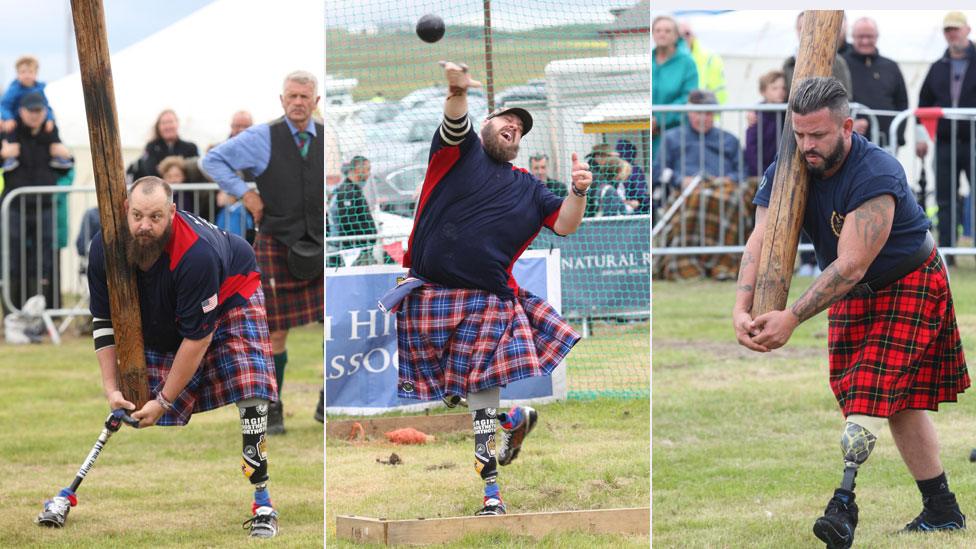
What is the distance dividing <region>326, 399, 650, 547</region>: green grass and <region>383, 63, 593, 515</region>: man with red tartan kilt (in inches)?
8.9

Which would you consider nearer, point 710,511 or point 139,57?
point 710,511

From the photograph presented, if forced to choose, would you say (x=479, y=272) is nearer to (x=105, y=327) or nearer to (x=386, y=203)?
(x=105, y=327)

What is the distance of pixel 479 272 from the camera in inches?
169

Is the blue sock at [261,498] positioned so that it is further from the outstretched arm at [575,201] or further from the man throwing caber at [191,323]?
the outstretched arm at [575,201]

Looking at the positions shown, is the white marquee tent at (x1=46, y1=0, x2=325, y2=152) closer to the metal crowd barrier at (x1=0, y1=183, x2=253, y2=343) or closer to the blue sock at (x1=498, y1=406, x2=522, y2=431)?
the metal crowd barrier at (x1=0, y1=183, x2=253, y2=343)

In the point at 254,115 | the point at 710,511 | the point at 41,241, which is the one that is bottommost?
the point at 710,511

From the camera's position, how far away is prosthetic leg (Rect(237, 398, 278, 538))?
13.8 feet

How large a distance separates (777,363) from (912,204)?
118 inches

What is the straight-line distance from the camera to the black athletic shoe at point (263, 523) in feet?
13.6

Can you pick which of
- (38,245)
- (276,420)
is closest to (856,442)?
(276,420)

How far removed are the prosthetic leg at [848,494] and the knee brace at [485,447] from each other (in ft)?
3.20

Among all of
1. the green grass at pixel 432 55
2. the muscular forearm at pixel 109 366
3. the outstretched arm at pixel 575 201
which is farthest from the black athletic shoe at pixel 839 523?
the green grass at pixel 432 55

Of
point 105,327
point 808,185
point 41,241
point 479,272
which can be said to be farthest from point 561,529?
point 41,241

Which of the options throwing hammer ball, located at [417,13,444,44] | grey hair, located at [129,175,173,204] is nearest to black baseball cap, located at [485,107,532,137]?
throwing hammer ball, located at [417,13,444,44]
